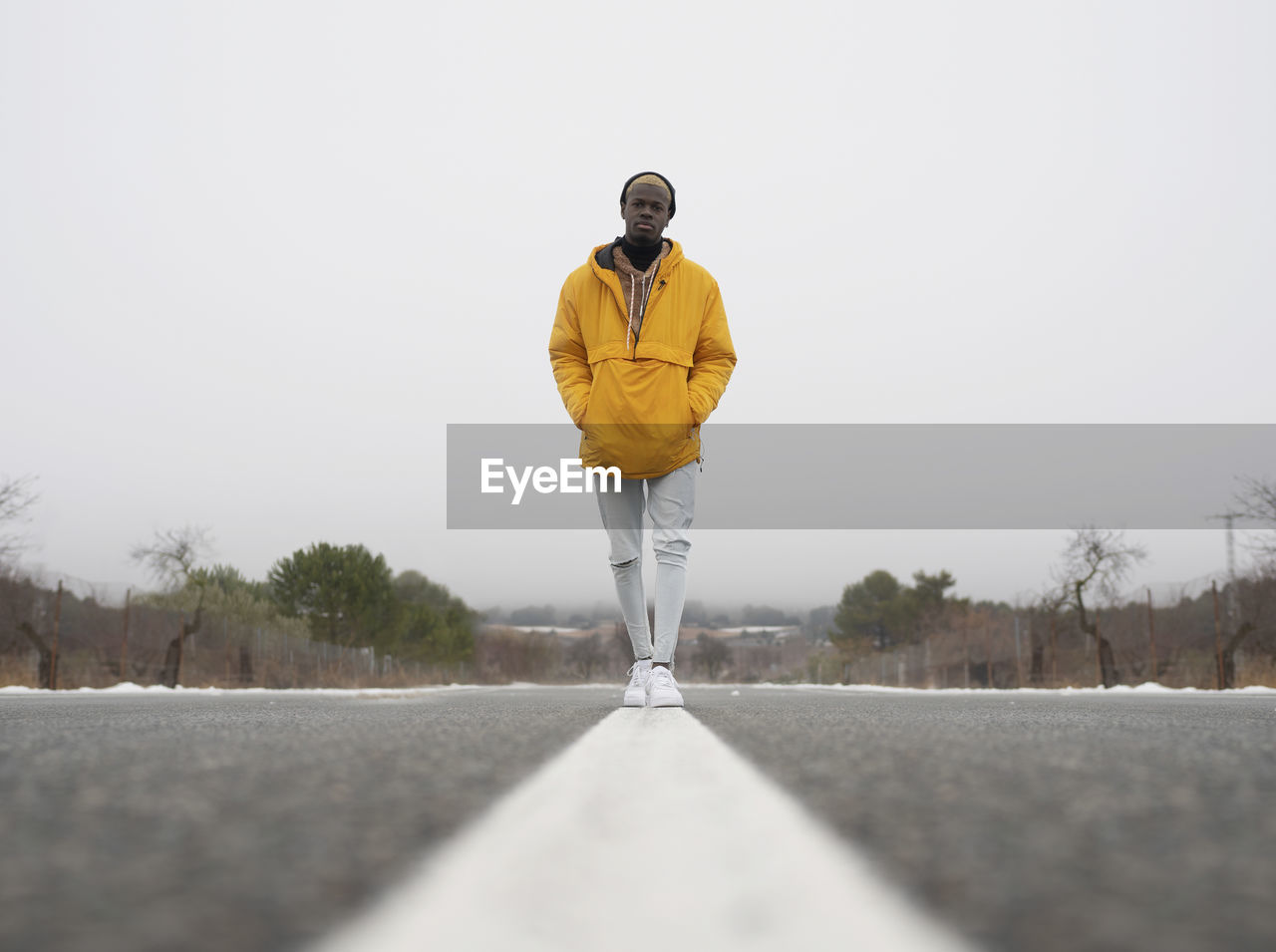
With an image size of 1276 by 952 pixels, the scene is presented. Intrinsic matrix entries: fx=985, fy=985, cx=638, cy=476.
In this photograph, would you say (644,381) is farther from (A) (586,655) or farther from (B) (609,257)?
(A) (586,655)

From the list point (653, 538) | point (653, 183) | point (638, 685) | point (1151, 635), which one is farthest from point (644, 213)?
point (1151, 635)

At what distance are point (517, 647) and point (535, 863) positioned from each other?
266 ft

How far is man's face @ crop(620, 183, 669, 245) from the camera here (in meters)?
4.39

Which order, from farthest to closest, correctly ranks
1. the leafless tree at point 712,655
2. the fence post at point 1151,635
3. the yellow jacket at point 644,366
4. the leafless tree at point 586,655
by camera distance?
the leafless tree at point 712,655, the leafless tree at point 586,655, the fence post at point 1151,635, the yellow jacket at point 644,366

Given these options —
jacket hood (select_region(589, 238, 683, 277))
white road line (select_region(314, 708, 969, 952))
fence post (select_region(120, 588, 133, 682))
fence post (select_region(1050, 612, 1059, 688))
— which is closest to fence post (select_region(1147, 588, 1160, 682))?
fence post (select_region(1050, 612, 1059, 688))

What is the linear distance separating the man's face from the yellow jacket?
0.39ft

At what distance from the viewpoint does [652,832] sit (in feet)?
3.42

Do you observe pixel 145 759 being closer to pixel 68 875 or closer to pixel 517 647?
pixel 68 875

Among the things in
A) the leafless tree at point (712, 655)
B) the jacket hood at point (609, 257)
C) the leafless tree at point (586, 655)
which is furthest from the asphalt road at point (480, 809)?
the leafless tree at point (712, 655)

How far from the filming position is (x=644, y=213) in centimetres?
439

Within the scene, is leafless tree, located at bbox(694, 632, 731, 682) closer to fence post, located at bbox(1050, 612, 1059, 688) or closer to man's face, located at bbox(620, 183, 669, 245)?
fence post, located at bbox(1050, 612, 1059, 688)

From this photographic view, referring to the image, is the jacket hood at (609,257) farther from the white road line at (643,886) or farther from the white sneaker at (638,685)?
the white road line at (643,886)

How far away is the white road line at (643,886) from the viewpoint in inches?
26.6

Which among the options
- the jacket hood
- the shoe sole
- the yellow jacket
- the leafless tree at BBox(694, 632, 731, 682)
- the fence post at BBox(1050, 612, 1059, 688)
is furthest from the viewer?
the leafless tree at BBox(694, 632, 731, 682)
